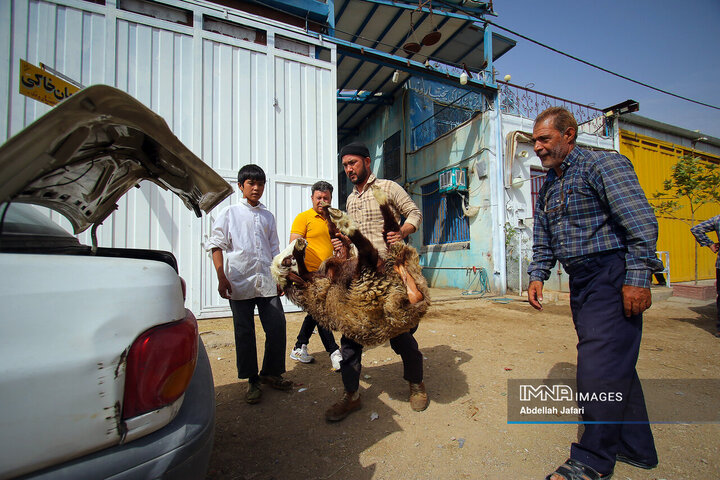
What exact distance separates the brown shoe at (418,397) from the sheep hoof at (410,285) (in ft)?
3.46

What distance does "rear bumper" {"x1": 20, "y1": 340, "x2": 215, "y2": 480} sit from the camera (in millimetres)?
866

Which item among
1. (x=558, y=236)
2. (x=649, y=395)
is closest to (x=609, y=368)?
(x=558, y=236)

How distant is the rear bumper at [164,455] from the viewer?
87 centimetres

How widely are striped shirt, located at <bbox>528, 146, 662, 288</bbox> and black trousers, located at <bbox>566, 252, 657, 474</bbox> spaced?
3.9 inches

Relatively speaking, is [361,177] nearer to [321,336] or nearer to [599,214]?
[599,214]

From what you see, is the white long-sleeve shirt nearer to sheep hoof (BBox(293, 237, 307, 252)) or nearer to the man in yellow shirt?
the man in yellow shirt

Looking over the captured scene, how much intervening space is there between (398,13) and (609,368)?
968 cm

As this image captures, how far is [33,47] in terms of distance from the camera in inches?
199

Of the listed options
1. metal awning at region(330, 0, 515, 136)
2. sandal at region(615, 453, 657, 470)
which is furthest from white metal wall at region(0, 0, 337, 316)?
sandal at region(615, 453, 657, 470)

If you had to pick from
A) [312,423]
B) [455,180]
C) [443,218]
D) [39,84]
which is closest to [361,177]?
[312,423]

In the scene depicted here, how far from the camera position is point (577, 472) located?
172 cm

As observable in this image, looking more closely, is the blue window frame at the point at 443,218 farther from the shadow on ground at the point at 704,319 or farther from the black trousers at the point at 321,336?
the black trousers at the point at 321,336

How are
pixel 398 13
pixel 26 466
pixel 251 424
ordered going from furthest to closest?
pixel 398 13 → pixel 251 424 → pixel 26 466

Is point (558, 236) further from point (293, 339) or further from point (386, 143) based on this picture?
point (386, 143)
